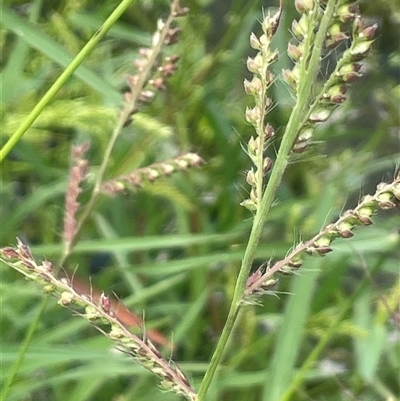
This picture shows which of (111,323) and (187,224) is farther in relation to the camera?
(187,224)

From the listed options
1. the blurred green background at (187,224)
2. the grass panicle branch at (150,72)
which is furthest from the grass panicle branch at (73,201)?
the blurred green background at (187,224)

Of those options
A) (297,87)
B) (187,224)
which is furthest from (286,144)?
(187,224)

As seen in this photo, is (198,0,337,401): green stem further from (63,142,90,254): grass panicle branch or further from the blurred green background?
the blurred green background

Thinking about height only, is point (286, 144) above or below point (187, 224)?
above

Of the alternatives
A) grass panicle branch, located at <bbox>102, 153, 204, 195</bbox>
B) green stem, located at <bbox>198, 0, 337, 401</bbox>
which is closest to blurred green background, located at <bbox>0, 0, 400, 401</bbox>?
grass panicle branch, located at <bbox>102, 153, 204, 195</bbox>

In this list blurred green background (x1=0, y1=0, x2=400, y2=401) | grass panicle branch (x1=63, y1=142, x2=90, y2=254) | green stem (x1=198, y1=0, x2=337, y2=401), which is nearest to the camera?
green stem (x1=198, y1=0, x2=337, y2=401)

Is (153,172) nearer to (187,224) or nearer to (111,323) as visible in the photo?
(111,323)

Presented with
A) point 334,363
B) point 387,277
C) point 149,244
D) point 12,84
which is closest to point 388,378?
point 334,363

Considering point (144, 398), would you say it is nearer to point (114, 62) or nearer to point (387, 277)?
point (114, 62)
